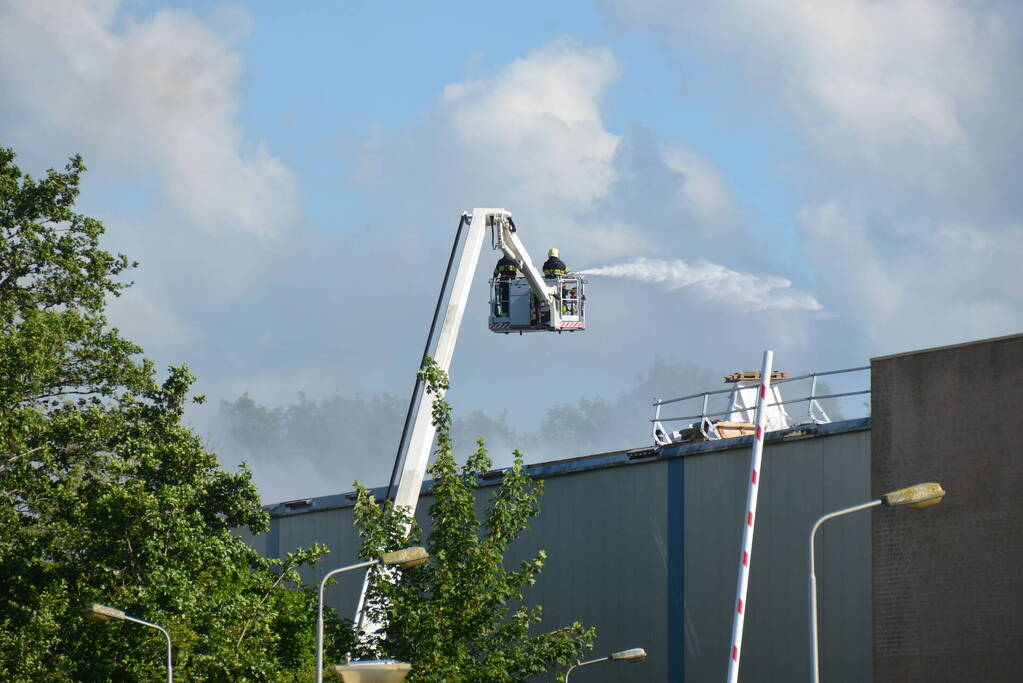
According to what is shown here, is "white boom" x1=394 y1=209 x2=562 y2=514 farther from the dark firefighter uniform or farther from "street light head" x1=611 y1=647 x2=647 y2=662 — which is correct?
"street light head" x1=611 y1=647 x2=647 y2=662

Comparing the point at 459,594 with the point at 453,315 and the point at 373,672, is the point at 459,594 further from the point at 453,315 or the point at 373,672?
the point at 373,672

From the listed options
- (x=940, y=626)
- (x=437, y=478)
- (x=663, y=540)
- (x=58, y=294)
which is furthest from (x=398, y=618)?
(x=58, y=294)

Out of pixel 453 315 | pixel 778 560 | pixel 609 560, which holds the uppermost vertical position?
pixel 453 315

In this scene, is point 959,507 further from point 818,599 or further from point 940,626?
point 818,599

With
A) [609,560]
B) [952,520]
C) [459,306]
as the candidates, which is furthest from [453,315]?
[952,520]

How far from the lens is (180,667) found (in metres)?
30.9

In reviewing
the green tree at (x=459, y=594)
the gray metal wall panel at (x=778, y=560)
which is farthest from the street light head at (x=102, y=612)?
the gray metal wall panel at (x=778, y=560)

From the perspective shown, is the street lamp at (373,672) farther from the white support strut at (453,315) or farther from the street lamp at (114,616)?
the white support strut at (453,315)

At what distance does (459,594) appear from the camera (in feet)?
98.4

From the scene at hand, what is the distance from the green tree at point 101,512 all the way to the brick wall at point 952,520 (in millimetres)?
11702

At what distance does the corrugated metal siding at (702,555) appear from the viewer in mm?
30438

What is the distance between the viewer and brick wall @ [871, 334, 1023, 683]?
82.9ft

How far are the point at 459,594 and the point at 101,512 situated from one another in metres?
8.35

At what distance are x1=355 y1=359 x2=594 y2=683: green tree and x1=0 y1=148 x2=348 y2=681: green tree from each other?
188cm
